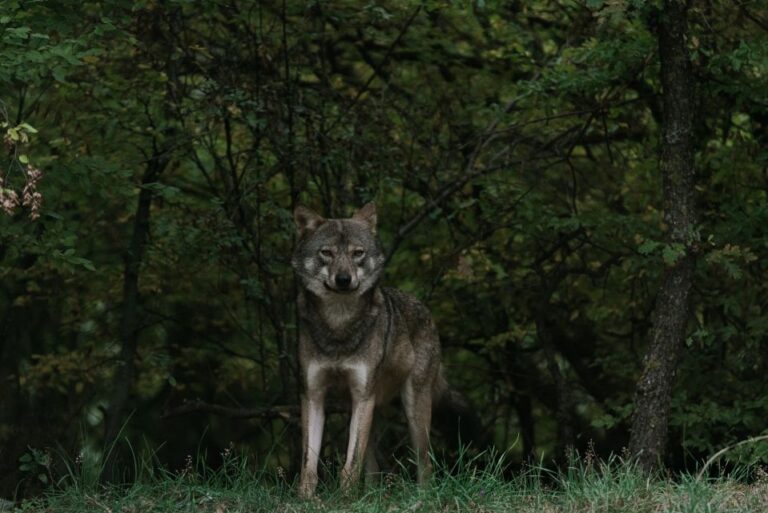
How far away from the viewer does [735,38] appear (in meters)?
9.88

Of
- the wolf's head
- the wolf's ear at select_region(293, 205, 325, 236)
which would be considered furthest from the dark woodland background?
the wolf's head

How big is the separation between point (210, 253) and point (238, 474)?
4175 mm

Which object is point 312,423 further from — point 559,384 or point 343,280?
point 559,384

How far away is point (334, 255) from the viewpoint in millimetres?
8898

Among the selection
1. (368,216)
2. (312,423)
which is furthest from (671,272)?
(312,423)

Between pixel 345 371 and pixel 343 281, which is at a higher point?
pixel 343 281

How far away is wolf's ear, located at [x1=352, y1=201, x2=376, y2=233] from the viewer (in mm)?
9281

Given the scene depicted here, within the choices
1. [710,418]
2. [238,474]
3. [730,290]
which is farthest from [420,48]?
[238,474]

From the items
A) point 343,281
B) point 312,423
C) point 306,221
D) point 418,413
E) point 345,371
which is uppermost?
point 306,221

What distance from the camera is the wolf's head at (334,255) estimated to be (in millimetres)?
8828

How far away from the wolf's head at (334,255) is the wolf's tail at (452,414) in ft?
5.85

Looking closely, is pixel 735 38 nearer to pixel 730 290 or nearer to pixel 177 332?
pixel 730 290

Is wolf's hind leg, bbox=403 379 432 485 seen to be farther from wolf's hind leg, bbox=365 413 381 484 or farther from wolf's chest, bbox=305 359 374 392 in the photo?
wolf's chest, bbox=305 359 374 392

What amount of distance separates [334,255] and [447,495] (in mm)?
2795
